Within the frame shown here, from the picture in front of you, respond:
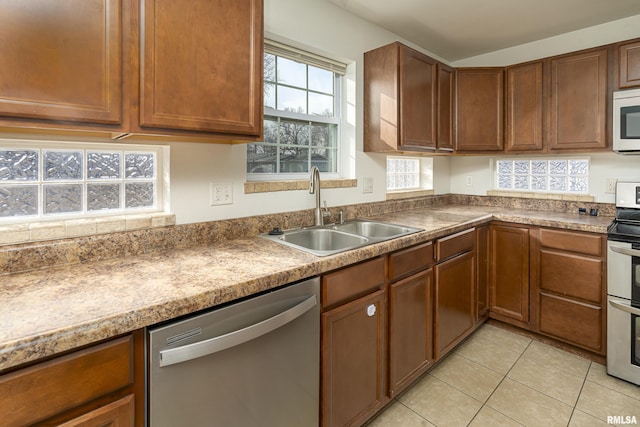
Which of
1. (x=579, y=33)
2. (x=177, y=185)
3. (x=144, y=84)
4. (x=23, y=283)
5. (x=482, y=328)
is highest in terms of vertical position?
(x=579, y=33)

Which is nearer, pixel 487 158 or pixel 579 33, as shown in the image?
pixel 579 33

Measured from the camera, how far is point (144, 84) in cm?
118

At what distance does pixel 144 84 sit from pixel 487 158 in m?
3.21

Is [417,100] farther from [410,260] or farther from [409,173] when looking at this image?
[410,260]

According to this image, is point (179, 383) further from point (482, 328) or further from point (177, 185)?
point (482, 328)

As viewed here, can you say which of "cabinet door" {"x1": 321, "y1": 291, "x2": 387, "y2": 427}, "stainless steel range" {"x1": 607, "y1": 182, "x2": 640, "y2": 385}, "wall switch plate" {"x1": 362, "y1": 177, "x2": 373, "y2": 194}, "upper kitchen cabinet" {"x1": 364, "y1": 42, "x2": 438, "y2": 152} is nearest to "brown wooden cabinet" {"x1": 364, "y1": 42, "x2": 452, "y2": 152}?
"upper kitchen cabinet" {"x1": 364, "y1": 42, "x2": 438, "y2": 152}

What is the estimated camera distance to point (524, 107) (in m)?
2.84

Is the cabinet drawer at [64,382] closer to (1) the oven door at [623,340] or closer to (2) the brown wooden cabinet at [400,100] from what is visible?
(2) the brown wooden cabinet at [400,100]

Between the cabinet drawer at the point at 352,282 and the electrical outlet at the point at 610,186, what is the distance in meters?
2.26

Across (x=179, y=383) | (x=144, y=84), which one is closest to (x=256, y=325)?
(x=179, y=383)

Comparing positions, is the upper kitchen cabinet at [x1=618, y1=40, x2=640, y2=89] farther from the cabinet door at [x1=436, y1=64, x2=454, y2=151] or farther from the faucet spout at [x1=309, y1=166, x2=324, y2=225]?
the faucet spout at [x1=309, y1=166, x2=324, y2=225]

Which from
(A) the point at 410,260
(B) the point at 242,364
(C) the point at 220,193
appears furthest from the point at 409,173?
(B) the point at 242,364

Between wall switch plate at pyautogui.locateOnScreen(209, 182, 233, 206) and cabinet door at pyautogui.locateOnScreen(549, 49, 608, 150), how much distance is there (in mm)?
2552

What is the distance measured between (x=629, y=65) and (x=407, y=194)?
5.72 ft
